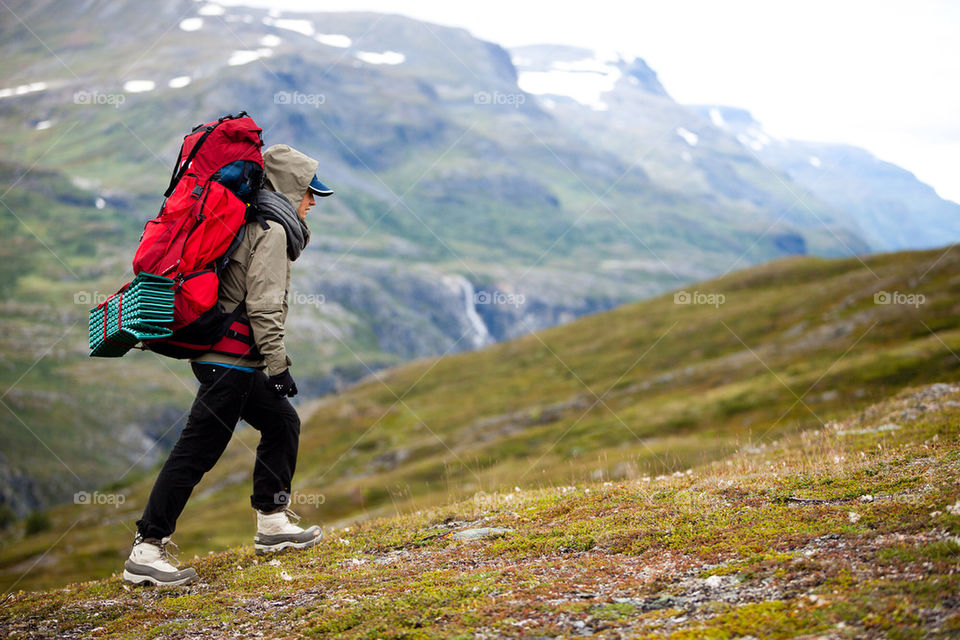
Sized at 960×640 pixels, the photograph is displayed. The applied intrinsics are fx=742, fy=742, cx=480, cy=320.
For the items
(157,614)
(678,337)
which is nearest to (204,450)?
(157,614)

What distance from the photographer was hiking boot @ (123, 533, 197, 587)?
1059cm

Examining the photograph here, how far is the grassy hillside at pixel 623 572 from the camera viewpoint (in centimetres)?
673

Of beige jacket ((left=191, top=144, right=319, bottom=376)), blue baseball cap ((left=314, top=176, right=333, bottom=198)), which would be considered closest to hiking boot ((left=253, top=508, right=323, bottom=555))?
beige jacket ((left=191, top=144, right=319, bottom=376))

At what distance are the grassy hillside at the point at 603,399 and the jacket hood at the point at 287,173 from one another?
84.7 ft

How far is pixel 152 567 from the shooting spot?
34.8ft

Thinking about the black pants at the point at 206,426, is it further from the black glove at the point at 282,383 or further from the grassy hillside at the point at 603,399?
the grassy hillside at the point at 603,399

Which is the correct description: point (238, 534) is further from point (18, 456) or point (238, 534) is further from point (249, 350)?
point (18, 456)

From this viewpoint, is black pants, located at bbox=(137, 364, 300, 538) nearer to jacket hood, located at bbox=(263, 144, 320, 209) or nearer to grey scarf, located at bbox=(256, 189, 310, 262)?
grey scarf, located at bbox=(256, 189, 310, 262)

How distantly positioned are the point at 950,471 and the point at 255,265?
32.7 feet

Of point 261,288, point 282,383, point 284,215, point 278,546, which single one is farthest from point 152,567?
point 284,215

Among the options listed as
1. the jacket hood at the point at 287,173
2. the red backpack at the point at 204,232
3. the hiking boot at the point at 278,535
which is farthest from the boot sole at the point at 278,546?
the jacket hood at the point at 287,173

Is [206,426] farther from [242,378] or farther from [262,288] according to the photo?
[262,288]

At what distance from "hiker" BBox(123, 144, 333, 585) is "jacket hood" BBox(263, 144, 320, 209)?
0.02m

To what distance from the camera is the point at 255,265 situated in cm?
1045
